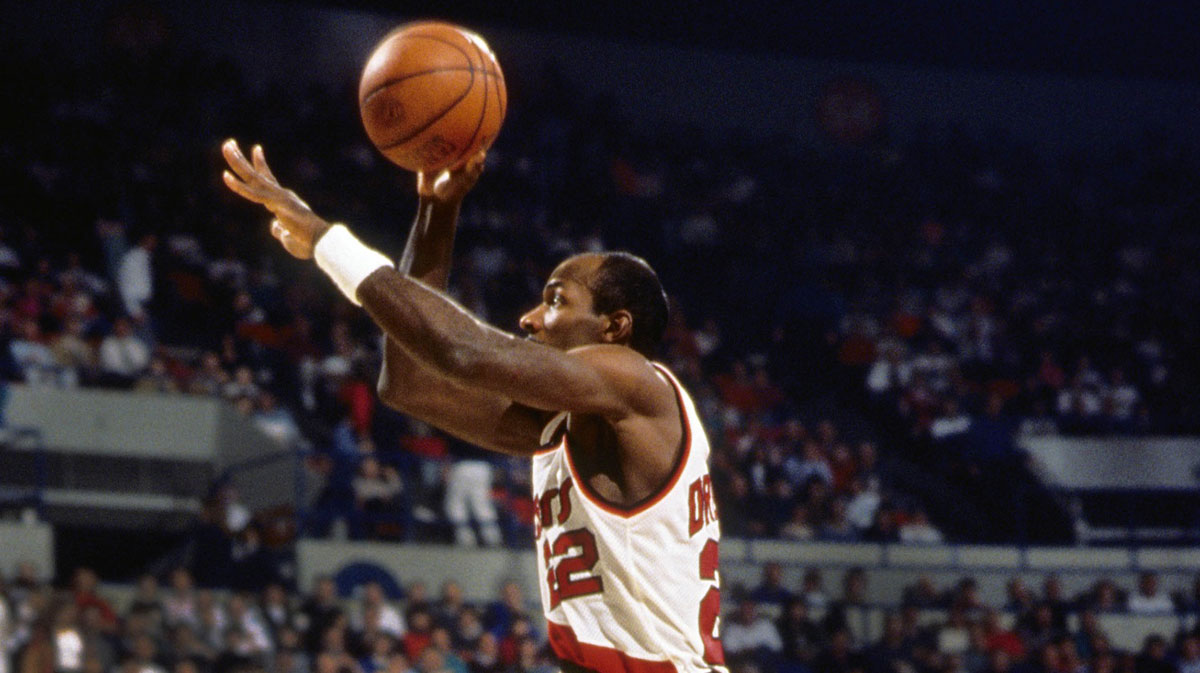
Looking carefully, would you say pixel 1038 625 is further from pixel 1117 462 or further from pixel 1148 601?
pixel 1117 462

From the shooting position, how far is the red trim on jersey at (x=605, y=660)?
126 inches

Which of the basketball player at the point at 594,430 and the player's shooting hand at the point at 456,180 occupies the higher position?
the player's shooting hand at the point at 456,180

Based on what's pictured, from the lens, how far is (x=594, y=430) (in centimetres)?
326

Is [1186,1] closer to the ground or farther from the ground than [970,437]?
farther from the ground

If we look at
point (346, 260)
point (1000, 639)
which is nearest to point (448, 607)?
point (1000, 639)

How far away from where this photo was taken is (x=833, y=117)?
70.7 feet

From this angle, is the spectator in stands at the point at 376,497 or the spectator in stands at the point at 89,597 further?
the spectator in stands at the point at 376,497

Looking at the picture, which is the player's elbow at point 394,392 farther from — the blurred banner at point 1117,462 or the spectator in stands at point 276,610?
the blurred banner at point 1117,462

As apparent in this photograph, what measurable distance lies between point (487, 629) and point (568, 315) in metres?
7.76

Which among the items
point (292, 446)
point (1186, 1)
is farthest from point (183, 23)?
point (1186, 1)

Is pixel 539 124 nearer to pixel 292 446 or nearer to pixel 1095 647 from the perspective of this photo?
pixel 292 446

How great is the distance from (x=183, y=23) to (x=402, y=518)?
335 inches

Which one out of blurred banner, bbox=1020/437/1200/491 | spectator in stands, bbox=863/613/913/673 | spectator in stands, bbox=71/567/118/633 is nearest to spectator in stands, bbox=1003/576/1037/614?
spectator in stands, bbox=863/613/913/673

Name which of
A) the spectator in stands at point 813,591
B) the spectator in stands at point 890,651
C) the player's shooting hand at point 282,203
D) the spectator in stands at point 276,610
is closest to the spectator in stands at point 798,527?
the spectator in stands at point 813,591
